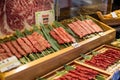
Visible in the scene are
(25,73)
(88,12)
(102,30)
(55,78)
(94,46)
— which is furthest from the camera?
(88,12)

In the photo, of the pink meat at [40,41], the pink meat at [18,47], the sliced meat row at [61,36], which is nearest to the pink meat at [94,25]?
the sliced meat row at [61,36]

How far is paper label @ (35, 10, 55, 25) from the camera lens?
3529 millimetres

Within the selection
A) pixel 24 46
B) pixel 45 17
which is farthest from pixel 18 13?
pixel 24 46

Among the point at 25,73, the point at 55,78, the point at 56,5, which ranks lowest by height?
the point at 55,78

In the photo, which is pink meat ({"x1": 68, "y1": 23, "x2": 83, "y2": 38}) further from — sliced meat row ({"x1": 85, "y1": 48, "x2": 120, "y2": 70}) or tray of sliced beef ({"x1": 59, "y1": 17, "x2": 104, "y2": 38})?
sliced meat row ({"x1": 85, "y1": 48, "x2": 120, "y2": 70})

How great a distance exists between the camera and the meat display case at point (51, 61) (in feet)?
8.13

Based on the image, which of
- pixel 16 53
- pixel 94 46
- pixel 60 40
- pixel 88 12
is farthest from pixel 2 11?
pixel 88 12

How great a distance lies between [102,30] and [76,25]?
468mm

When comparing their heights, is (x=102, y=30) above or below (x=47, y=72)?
above

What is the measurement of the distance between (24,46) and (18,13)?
1.96 feet

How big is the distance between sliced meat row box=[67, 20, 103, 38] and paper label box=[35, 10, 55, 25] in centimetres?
31

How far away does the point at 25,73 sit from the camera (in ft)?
8.38

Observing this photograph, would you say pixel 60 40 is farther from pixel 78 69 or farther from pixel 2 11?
pixel 2 11

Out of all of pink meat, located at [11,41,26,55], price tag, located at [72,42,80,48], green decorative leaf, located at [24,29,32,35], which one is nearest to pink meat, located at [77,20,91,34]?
price tag, located at [72,42,80,48]
